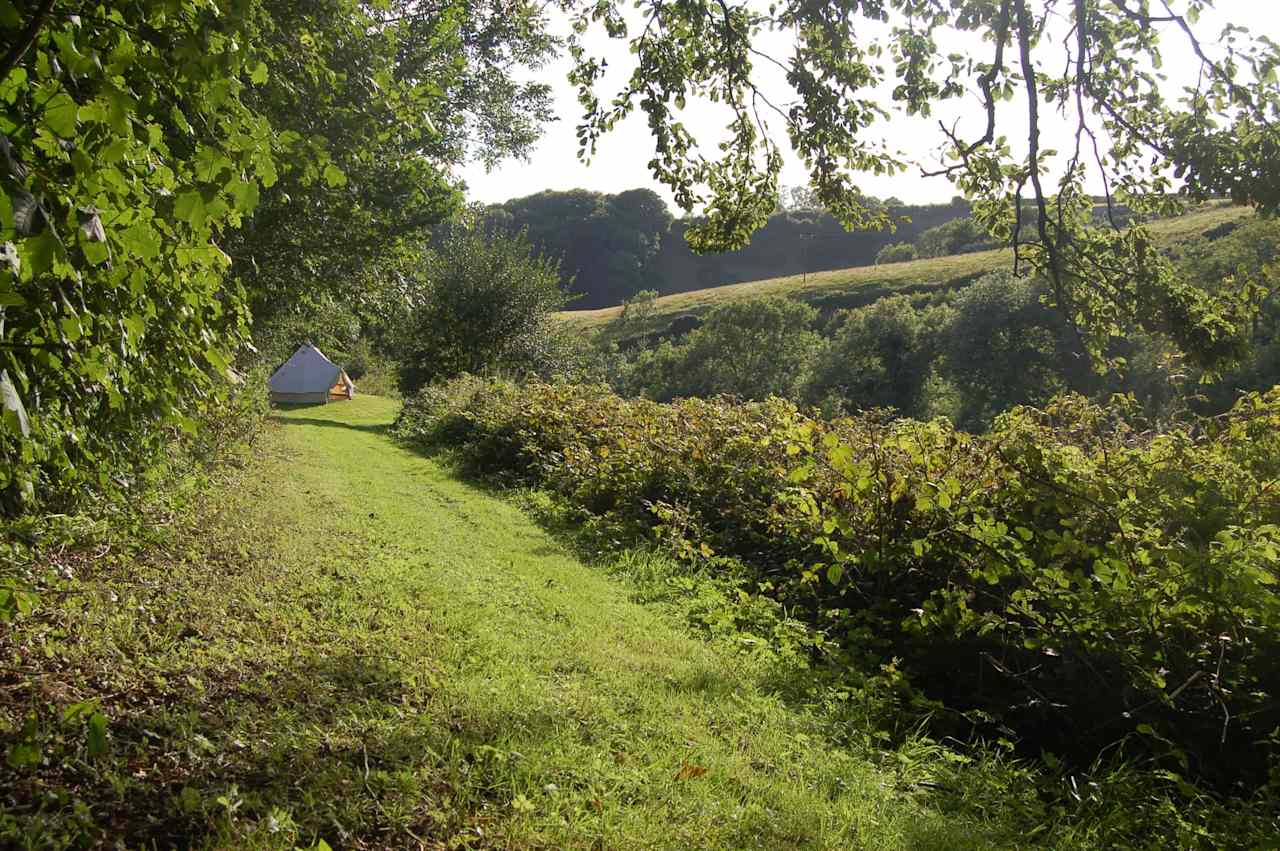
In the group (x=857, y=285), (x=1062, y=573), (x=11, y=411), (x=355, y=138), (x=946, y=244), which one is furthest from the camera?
(x=946, y=244)

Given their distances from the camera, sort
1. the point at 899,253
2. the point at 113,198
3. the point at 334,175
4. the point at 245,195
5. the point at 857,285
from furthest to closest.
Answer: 1. the point at 899,253
2. the point at 857,285
3. the point at 334,175
4. the point at 113,198
5. the point at 245,195

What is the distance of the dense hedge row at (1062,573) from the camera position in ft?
13.7

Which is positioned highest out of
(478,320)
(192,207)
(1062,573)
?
(478,320)

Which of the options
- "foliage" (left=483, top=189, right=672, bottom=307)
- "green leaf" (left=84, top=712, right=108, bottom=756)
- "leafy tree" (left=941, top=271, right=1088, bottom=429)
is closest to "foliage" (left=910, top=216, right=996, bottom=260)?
"leafy tree" (left=941, top=271, right=1088, bottom=429)

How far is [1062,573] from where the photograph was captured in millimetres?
4535

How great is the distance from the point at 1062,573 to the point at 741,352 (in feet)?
201

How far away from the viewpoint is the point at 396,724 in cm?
342

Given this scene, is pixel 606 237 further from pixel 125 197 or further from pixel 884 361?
pixel 125 197

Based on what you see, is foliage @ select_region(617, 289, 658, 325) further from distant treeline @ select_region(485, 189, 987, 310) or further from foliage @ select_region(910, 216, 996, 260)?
foliage @ select_region(910, 216, 996, 260)

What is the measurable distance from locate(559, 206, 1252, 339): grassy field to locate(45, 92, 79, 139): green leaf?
7005 centimetres

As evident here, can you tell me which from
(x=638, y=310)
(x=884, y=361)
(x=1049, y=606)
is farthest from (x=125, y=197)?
(x=638, y=310)

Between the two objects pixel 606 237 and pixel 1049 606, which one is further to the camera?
pixel 606 237

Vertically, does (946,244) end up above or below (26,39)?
above

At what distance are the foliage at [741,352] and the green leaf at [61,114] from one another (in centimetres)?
6056
